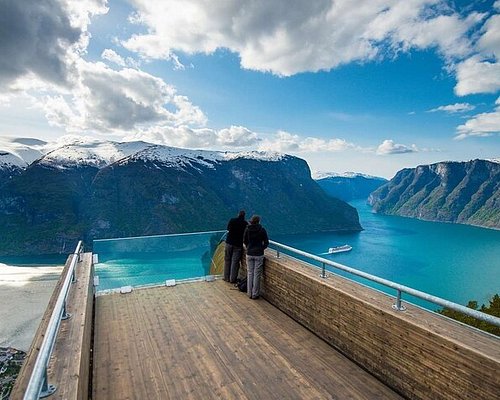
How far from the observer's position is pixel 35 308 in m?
52.3

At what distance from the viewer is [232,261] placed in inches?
287

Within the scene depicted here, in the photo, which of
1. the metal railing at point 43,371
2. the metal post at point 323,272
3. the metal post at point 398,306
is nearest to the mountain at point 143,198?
the metal post at point 323,272

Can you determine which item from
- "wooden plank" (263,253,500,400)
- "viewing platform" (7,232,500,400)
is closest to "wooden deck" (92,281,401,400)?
"viewing platform" (7,232,500,400)

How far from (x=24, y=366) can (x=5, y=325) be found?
187 ft

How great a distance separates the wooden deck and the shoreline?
129 feet

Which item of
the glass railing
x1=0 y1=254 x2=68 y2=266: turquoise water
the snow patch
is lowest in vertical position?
x1=0 y1=254 x2=68 y2=266: turquoise water

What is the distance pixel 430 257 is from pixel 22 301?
96.7 meters

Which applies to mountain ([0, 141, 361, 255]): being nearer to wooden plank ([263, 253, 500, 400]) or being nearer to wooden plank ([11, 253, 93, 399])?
wooden plank ([11, 253, 93, 399])

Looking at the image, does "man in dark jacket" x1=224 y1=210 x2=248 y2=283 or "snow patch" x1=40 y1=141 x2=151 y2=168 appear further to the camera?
"snow patch" x1=40 y1=141 x2=151 y2=168

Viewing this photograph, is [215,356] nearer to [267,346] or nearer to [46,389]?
[267,346]

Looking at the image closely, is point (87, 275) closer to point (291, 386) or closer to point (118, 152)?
point (291, 386)

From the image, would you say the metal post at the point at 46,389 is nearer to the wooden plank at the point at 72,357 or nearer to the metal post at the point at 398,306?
the wooden plank at the point at 72,357

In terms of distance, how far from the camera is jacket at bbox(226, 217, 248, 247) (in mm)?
7067

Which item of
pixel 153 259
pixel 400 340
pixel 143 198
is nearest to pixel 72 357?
pixel 400 340
